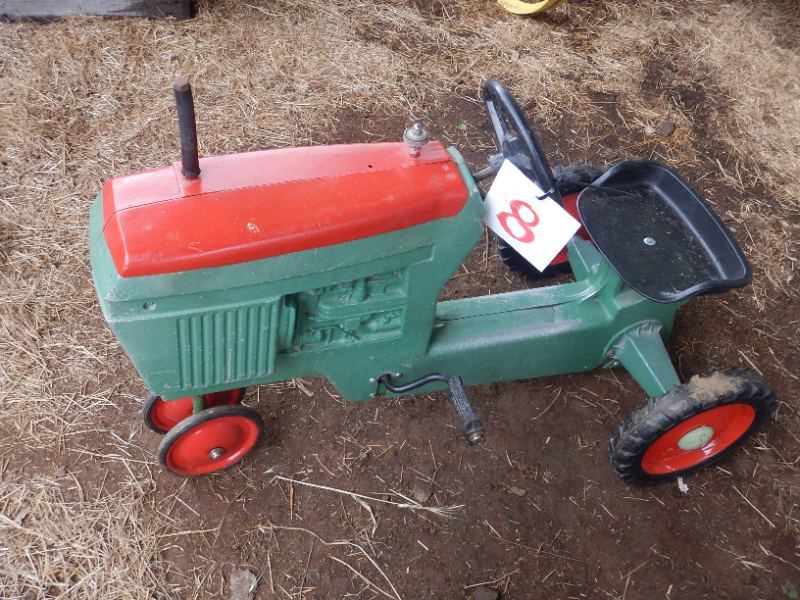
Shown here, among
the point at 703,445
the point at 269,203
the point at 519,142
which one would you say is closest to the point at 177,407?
the point at 269,203

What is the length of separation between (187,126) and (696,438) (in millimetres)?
1848

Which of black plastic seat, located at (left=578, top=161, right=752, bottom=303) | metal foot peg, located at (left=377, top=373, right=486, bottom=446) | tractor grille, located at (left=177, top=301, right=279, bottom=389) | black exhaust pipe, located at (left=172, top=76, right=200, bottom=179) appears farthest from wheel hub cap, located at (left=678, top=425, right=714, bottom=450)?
black exhaust pipe, located at (left=172, top=76, right=200, bottom=179)

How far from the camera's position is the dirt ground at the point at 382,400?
215 cm

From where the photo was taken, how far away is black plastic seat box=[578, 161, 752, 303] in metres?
2.00

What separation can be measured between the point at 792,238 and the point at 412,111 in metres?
1.98

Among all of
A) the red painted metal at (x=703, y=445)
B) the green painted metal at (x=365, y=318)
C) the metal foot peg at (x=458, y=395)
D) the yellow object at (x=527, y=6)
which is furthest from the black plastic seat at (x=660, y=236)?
the yellow object at (x=527, y=6)

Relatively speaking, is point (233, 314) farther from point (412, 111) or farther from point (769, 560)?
point (412, 111)

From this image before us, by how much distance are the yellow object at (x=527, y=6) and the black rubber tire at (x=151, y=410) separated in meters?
3.02

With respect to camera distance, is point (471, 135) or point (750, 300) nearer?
point (750, 300)

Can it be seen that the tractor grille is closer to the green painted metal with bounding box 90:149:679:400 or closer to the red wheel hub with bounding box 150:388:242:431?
the green painted metal with bounding box 90:149:679:400

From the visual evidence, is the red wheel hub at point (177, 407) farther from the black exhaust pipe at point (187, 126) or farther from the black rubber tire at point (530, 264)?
the black rubber tire at point (530, 264)

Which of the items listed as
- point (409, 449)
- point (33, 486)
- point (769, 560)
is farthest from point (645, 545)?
point (33, 486)

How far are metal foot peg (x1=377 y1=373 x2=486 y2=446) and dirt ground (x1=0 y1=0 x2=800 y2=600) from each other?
1.24ft

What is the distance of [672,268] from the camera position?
2.05 meters
